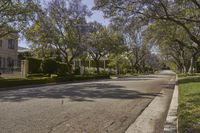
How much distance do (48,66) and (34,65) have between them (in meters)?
1.96

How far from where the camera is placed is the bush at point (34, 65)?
167 feet

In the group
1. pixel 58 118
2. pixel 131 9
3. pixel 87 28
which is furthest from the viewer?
pixel 87 28

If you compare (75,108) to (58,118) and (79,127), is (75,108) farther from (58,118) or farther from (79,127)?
(79,127)

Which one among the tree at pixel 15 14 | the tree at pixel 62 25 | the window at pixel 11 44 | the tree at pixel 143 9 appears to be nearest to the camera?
the tree at pixel 143 9

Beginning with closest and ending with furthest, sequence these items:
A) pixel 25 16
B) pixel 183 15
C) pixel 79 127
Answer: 1. pixel 79 127
2. pixel 183 15
3. pixel 25 16

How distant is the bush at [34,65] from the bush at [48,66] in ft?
2.48

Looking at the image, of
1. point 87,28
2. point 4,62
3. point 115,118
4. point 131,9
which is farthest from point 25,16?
point 4,62

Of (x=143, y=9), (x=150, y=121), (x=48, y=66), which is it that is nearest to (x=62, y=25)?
(x=48, y=66)

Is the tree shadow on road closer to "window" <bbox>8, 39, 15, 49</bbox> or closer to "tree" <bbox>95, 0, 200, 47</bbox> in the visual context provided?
"tree" <bbox>95, 0, 200, 47</bbox>

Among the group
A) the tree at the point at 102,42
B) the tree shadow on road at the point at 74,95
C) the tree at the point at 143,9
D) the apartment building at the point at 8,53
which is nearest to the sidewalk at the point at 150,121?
the tree shadow on road at the point at 74,95

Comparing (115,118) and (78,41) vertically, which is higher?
(78,41)

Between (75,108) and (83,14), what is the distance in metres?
35.1

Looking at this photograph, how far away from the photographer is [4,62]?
65.8 meters

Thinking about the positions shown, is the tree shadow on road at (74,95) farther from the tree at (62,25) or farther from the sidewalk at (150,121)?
the tree at (62,25)
